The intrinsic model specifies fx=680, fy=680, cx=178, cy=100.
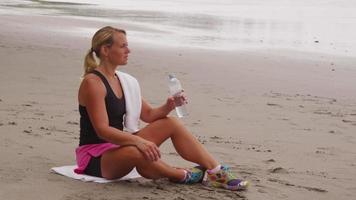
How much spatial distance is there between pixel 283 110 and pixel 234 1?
113 ft

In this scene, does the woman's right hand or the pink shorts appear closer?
the woman's right hand

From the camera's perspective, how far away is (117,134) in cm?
479

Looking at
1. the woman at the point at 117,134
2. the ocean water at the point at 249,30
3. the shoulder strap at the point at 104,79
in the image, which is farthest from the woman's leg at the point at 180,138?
the ocean water at the point at 249,30

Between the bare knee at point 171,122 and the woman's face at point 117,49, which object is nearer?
the woman's face at point 117,49

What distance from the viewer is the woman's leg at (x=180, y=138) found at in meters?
5.10

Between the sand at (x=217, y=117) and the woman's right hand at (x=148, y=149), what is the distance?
0.93ft

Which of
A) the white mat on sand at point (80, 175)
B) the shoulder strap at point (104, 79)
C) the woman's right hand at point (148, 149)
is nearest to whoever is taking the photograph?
the woman's right hand at point (148, 149)

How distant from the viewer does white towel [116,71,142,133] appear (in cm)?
511

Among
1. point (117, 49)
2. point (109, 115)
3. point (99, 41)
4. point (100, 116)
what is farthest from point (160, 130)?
point (99, 41)

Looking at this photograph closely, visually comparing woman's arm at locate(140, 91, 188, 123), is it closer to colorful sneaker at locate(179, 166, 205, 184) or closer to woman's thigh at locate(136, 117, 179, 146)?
woman's thigh at locate(136, 117, 179, 146)

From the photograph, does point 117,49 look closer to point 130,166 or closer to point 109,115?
point 109,115

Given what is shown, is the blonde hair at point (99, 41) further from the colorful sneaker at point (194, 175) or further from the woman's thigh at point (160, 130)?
the colorful sneaker at point (194, 175)

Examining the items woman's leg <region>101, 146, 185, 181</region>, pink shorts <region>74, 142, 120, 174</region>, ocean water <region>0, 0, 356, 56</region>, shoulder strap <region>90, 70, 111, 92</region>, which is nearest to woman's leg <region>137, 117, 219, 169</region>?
woman's leg <region>101, 146, 185, 181</region>

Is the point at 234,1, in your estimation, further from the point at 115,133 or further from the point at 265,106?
the point at 115,133
